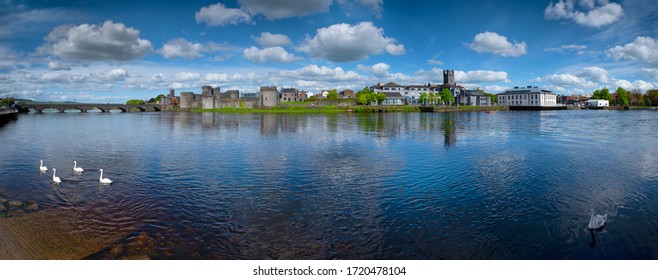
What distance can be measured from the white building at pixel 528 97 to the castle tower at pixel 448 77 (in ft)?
64.3

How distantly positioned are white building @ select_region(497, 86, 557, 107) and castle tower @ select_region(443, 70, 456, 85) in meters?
19.6

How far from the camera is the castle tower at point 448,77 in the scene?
149375mm

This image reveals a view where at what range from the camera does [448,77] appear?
15000cm

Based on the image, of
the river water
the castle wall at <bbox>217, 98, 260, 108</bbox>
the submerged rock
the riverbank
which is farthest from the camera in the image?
the castle wall at <bbox>217, 98, 260, 108</bbox>

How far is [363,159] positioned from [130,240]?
1267cm

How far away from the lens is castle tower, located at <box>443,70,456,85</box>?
14938cm

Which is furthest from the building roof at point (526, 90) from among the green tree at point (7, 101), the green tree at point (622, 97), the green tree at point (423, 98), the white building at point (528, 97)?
the green tree at point (7, 101)

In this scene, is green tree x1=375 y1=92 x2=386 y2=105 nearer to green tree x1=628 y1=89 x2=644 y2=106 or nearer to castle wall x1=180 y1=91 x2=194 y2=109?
castle wall x1=180 y1=91 x2=194 y2=109

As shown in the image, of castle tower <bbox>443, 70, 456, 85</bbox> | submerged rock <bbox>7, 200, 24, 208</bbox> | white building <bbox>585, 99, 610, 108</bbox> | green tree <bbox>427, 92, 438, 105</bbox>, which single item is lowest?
submerged rock <bbox>7, 200, 24, 208</bbox>

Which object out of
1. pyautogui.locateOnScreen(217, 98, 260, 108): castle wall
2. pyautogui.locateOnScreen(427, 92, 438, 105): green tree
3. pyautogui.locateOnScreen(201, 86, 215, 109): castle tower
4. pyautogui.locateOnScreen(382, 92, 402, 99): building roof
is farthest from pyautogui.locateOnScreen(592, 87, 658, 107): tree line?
pyautogui.locateOnScreen(201, 86, 215, 109): castle tower

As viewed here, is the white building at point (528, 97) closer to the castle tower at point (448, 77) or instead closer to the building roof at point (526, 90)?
the building roof at point (526, 90)

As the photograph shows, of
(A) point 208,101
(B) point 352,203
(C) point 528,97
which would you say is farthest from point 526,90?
(B) point 352,203

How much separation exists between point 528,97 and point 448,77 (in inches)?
1236

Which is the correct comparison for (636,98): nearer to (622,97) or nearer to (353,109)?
(622,97)
